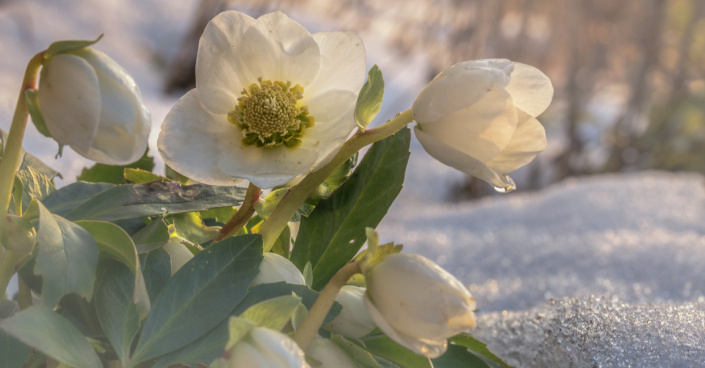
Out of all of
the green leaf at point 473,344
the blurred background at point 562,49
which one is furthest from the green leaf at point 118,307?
the blurred background at point 562,49

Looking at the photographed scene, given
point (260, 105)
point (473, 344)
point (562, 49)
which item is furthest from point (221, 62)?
point (562, 49)

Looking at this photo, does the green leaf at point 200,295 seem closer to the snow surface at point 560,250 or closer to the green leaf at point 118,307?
the green leaf at point 118,307

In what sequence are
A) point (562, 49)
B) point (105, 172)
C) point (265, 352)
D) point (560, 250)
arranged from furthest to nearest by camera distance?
1. point (562, 49)
2. point (560, 250)
3. point (105, 172)
4. point (265, 352)

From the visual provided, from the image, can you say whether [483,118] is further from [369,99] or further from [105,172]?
[105,172]

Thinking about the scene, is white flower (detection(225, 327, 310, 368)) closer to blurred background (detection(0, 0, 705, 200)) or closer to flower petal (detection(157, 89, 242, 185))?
flower petal (detection(157, 89, 242, 185))

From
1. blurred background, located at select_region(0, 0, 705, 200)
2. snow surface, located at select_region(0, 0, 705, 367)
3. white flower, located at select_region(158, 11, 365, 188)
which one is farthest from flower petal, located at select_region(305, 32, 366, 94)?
blurred background, located at select_region(0, 0, 705, 200)

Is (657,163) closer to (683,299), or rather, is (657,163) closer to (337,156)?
(683,299)
